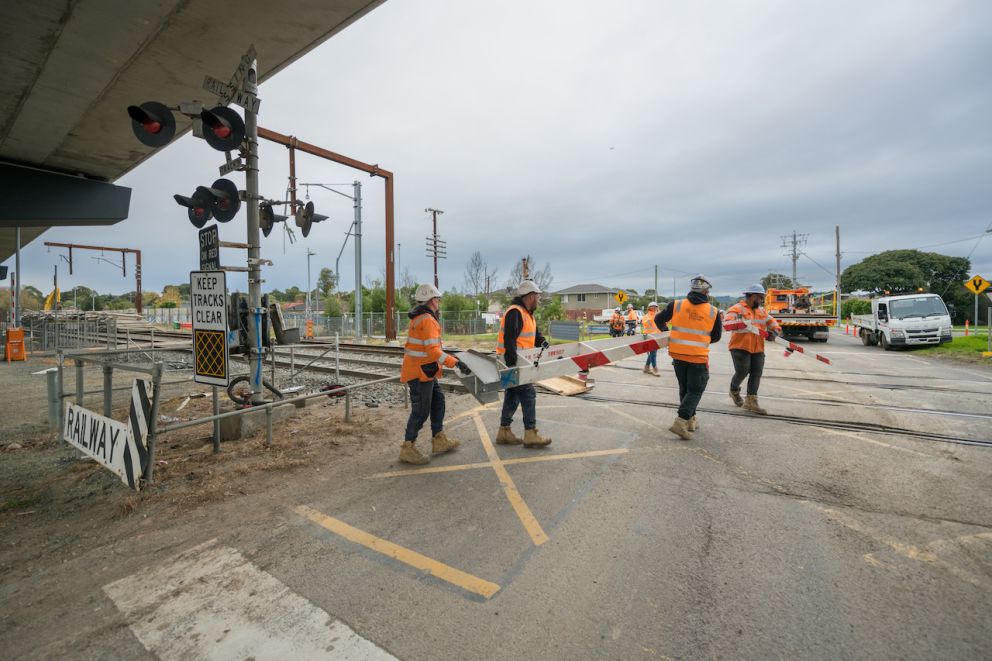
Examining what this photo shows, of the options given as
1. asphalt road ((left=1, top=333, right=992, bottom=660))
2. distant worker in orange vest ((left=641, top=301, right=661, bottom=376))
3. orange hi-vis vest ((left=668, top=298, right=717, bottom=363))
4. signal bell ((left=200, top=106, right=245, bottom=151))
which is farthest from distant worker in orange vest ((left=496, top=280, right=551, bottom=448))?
distant worker in orange vest ((left=641, top=301, right=661, bottom=376))

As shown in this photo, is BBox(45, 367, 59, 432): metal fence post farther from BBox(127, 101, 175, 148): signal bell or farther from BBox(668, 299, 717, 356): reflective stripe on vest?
BBox(668, 299, 717, 356): reflective stripe on vest

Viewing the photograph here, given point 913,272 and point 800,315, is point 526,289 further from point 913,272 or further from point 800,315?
point 913,272

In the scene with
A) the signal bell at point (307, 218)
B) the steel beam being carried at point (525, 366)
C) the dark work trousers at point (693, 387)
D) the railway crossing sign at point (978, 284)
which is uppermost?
the signal bell at point (307, 218)

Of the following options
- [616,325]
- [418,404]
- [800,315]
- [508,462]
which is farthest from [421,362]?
[800,315]

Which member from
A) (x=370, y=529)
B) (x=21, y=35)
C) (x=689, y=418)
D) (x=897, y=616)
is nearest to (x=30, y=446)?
(x=21, y=35)

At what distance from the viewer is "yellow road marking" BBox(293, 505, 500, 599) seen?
269 cm

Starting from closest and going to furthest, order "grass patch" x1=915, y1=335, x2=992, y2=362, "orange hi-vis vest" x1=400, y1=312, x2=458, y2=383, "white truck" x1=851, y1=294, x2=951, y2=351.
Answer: "orange hi-vis vest" x1=400, y1=312, x2=458, y2=383 → "grass patch" x1=915, y1=335, x2=992, y2=362 → "white truck" x1=851, y1=294, x2=951, y2=351

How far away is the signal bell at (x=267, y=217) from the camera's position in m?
6.07

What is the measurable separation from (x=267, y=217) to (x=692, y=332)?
586cm

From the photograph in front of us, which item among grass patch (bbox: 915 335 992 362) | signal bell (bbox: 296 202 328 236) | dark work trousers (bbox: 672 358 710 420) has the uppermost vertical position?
signal bell (bbox: 296 202 328 236)

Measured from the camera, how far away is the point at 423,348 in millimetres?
4781

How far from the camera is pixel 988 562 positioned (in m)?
2.82

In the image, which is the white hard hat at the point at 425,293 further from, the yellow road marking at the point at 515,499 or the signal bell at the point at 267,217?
the signal bell at the point at 267,217

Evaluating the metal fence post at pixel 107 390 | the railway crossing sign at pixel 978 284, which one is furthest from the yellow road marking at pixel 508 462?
the railway crossing sign at pixel 978 284
